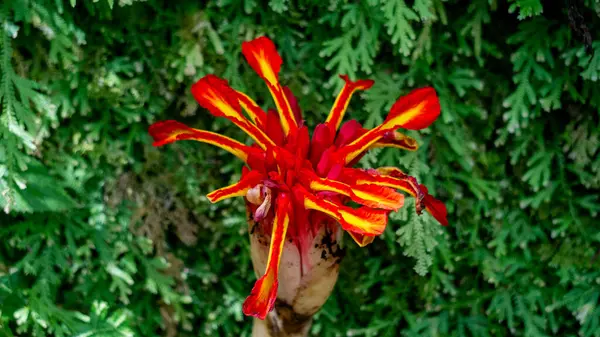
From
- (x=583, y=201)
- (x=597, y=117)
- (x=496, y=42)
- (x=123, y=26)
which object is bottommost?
(x=583, y=201)

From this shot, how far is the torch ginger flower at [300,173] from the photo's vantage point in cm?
62

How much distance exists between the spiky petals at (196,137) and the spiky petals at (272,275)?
0.09m

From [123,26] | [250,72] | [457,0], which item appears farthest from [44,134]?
[457,0]

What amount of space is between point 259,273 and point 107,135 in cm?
36

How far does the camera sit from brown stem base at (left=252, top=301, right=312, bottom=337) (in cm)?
72

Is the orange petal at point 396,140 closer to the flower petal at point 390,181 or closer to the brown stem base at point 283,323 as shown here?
the flower petal at point 390,181

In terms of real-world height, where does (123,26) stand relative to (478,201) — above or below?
above

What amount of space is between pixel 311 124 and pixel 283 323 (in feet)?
1.10

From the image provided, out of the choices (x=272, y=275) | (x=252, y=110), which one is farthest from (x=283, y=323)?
(x=252, y=110)

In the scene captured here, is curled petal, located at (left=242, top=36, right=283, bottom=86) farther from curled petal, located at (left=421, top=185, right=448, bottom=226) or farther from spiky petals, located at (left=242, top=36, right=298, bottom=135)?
curled petal, located at (left=421, top=185, right=448, bottom=226)

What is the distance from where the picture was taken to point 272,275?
2.02 feet

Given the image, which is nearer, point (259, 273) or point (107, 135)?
point (259, 273)

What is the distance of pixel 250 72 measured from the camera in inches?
37.5

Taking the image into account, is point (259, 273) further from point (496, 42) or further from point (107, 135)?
point (496, 42)
